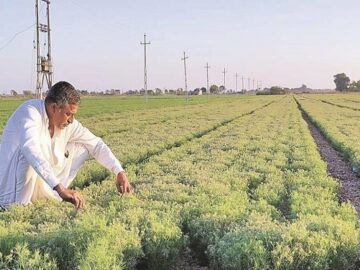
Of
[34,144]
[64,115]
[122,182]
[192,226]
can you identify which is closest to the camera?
[34,144]

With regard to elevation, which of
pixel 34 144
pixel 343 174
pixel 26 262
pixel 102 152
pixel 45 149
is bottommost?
pixel 343 174

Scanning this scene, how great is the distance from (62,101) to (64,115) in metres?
0.27

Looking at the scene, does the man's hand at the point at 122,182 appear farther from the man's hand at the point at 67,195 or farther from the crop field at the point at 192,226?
the man's hand at the point at 67,195

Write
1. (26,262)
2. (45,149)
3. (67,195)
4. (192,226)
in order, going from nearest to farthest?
(26,262)
(67,195)
(192,226)
(45,149)

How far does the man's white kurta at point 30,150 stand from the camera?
6457 millimetres

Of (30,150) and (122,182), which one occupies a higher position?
(30,150)

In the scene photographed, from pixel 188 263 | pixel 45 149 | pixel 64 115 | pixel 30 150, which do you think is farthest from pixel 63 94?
pixel 188 263

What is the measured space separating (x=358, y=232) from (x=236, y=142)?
1182 cm

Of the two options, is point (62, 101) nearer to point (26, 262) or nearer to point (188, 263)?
point (26, 262)

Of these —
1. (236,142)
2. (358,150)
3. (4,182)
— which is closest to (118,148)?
(236,142)

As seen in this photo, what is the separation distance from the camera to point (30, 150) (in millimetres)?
6422

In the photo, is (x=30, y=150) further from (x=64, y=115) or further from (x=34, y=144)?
(x=64, y=115)

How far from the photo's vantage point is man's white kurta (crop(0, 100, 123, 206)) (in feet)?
21.2

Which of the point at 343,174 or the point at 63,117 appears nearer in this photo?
the point at 63,117
